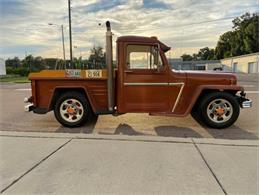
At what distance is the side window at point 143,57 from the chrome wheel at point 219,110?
1558 millimetres

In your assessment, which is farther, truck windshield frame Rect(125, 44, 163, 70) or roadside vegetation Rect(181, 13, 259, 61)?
roadside vegetation Rect(181, 13, 259, 61)

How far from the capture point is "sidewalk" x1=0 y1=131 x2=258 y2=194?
3.17 meters

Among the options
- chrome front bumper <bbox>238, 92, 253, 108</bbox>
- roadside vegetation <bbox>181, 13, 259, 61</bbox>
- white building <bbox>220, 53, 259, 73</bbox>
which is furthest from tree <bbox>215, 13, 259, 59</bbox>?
chrome front bumper <bbox>238, 92, 253, 108</bbox>

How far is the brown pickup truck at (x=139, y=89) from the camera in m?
6.06

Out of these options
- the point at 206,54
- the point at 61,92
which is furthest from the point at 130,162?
the point at 206,54

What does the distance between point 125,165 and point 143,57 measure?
119 inches

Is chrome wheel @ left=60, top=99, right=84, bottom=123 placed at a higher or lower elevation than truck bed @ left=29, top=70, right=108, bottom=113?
lower

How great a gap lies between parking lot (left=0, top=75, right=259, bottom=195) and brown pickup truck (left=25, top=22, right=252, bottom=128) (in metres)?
0.44

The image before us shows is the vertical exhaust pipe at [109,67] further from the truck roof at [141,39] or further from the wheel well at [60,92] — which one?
the wheel well at [60,92]

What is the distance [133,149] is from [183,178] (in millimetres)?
1235

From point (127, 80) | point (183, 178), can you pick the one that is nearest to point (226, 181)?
point (183, 178)

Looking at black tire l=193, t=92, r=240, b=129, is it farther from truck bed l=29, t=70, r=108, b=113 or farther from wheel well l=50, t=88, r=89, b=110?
wheel well l=50, t=88, r=89, b=110

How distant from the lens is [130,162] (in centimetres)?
389

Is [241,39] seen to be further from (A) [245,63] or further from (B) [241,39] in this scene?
(A) [245,63]
